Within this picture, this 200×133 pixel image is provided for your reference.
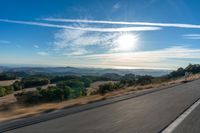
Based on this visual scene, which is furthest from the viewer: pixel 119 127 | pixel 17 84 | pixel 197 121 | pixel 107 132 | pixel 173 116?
pixel 17 84

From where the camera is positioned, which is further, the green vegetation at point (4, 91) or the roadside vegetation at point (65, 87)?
the green vegetation at point (4, 91)

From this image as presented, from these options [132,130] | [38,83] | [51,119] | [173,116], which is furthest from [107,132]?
[38,83]

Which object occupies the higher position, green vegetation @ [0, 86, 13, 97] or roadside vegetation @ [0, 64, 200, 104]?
roadside vegetation @ [0, 64, 200, 104]

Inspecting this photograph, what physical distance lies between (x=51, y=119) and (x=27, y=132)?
2.31 metres

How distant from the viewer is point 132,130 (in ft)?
26.9

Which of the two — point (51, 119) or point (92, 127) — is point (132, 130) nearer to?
point (92, 127)

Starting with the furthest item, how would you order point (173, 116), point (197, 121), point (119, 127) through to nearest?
point (173, 116), point (197, 121), point (119, 127)

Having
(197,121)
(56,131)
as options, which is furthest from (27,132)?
(197,121)

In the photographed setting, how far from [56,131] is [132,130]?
187 centimetres

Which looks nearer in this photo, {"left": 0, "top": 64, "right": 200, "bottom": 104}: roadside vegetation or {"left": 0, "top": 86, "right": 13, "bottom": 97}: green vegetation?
{"left": 0, "top": 64, "right": 200, "bottom": 104}: roadside vegetation

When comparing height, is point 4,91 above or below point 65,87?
below

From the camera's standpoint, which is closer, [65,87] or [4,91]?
[65,87]

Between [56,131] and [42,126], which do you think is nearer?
[56,131]

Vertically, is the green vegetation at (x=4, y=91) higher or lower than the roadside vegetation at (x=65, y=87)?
lower
